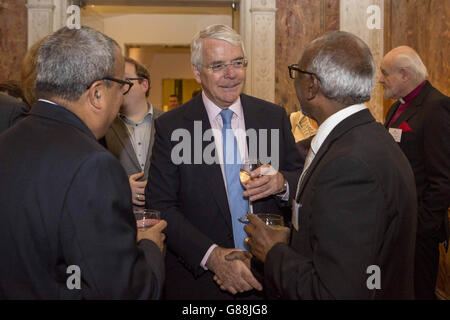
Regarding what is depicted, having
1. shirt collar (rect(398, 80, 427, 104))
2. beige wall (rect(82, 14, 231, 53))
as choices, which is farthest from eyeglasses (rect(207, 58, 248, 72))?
→ beige wall (rect(82, 14, 231, 53))

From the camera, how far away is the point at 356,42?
61.4 inches

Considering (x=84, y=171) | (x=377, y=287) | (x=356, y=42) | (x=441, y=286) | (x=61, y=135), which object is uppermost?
(x=356, y=42)

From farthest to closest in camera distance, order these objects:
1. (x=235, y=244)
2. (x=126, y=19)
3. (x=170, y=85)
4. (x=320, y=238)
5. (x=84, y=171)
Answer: (x=170, y=85) → (x=126, y=19) → (x=235, y=244) → (x=320, y=238) → (x=84, y=171)

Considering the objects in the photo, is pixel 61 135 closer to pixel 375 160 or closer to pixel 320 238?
pixel 320 238

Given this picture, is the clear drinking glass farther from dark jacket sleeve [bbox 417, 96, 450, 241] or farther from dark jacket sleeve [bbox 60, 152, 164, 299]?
dark jacket sleeve [bbox 417, 96, 450, 241]

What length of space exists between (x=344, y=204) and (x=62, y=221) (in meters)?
0.83

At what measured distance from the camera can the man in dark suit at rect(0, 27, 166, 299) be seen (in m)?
1.22

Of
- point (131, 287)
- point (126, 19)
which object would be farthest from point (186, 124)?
point (126, 19)

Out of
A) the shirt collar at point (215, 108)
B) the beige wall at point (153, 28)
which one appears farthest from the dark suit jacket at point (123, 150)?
the beige wall at point (153, 28)

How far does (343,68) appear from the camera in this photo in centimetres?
154

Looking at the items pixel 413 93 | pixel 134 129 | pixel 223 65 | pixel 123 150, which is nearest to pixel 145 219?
pixel 223 65

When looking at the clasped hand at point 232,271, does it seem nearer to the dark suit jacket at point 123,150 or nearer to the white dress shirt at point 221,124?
the white dress shirt at point 221,124

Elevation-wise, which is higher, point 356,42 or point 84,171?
point 356,42

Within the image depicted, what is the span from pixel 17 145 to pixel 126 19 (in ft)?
29.0
